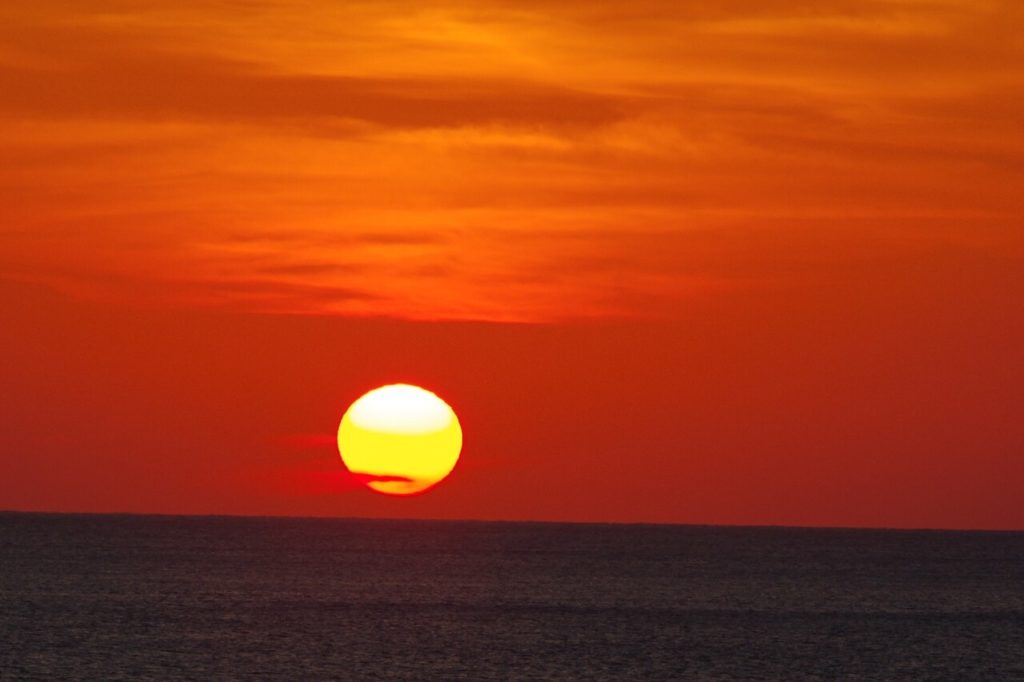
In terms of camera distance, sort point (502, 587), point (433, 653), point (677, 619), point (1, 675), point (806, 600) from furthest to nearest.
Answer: point (502, 587)
point (806, 600)
point (677, 619)
point (433, 653)
point (1, 675)

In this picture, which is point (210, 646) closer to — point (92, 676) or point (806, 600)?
point (92, 676)

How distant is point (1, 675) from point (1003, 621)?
71411 millimetres

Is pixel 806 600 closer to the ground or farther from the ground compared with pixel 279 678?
farther from the ground

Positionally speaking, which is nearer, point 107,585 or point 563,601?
point 563,601

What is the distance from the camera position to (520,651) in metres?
81.9

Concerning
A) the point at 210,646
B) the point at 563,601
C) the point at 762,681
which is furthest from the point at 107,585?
the point at 762,681

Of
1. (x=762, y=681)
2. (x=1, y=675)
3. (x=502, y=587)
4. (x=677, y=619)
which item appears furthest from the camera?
(x=502, y=587)

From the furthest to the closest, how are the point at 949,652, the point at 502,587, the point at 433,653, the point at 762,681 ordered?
the point at 502,587 → the point at 949,652 → the point at 433,653 → the point at 762,681

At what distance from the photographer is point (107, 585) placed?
136500 mm

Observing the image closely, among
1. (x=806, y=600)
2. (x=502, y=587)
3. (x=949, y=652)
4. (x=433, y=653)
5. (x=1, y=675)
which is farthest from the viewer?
(x=502, y=587)

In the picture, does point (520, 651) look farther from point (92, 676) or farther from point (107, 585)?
point (107, 585)

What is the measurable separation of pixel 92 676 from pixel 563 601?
204 ft

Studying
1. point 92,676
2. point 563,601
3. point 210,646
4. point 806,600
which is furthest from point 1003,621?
point 92,676

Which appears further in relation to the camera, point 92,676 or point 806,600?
point 806,600
